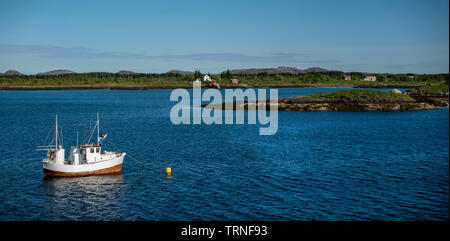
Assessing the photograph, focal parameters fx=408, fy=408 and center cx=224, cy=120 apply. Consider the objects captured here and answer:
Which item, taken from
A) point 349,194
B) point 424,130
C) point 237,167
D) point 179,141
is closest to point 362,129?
point 424,130

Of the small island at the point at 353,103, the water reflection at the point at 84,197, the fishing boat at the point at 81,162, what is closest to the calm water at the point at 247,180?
the water reflection at the point at 84,197

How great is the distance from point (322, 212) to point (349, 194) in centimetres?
619

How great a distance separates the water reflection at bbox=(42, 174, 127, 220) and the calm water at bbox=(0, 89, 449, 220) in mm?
92

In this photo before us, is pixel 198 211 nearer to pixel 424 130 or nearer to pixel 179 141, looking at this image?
pixel 179 141

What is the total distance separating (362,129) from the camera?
87938 mm

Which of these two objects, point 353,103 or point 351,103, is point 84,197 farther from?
point 351,103

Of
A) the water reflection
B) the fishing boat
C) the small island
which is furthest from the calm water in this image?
the small island

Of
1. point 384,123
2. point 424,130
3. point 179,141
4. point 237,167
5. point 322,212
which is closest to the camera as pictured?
point 322,212

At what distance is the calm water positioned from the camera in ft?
113

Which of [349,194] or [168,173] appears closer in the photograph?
[349,194]

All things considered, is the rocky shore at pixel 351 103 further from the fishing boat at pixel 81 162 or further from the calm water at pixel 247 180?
the fishing boat at pixel 81 162

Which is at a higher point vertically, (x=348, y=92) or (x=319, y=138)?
(x=348, y=92)

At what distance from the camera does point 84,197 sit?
3822cm

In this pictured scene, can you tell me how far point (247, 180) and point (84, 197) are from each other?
16.7m
